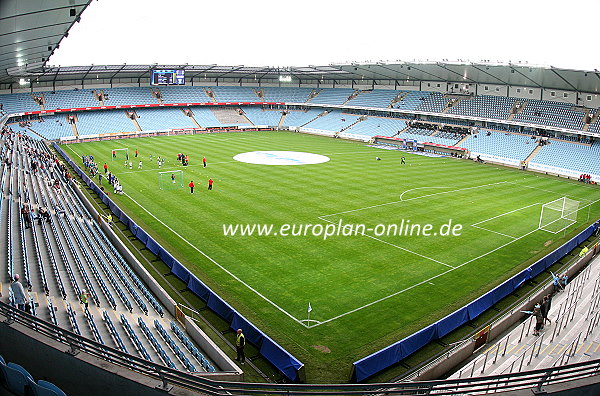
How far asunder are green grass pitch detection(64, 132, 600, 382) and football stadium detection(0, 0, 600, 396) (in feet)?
0.44

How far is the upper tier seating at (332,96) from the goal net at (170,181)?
50.6 metres

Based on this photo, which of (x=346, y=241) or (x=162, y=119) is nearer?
(x=346, y=241)

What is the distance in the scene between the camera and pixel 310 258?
21.9 m

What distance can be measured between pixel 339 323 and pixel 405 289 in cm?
416

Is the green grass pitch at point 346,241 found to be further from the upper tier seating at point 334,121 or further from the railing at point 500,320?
the upper tier seating at point 334,121

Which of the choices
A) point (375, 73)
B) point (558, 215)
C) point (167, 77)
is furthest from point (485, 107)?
point (167, 77)

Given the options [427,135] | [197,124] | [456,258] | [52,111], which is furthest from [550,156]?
[52,111]

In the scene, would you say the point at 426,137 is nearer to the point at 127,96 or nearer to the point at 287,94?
the point at 287,94

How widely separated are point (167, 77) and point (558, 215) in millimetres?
61640

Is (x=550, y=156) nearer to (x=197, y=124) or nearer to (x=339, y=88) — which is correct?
(x=339, y=88)

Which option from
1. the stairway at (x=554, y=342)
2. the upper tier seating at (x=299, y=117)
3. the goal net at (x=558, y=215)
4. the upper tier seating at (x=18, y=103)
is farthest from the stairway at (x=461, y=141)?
the upper tier seating at (x=18, y=103)

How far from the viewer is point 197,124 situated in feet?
257

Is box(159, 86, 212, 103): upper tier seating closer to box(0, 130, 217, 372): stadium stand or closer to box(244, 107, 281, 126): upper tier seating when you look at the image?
box(244, 107, 281, 126): upper tier seating

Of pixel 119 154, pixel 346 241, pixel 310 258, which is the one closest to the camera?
pixel 310 258
